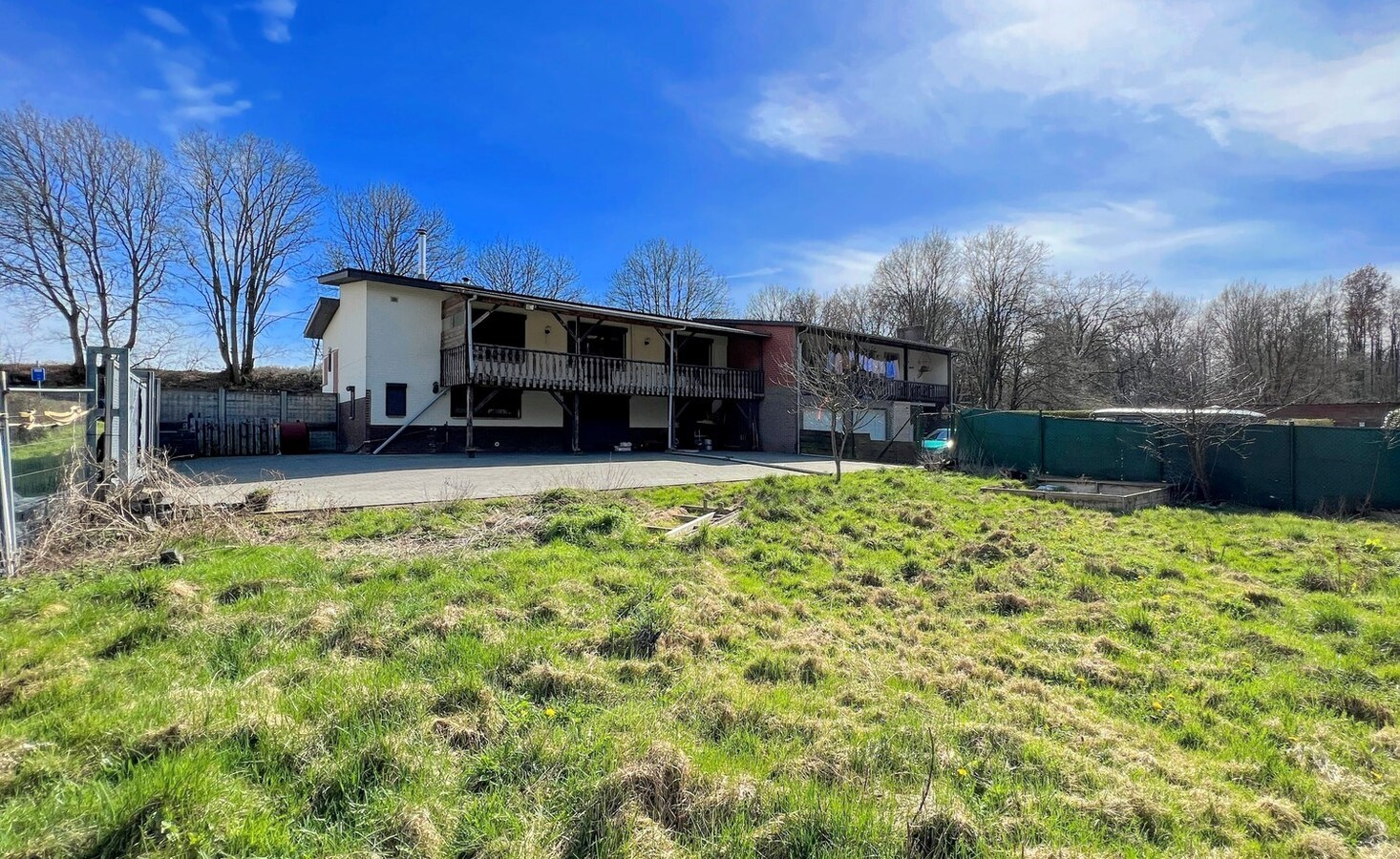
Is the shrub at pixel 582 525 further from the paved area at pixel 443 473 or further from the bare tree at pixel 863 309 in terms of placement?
the bare tree at pixel 863 309

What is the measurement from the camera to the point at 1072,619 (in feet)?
15.7

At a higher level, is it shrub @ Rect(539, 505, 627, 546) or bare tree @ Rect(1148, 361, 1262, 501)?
bare tree @ Rect(1148, 361, 1262, 501)

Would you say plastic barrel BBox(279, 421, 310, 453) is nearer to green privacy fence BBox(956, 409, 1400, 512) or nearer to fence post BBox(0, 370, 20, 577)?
fence post BBox(0, 370, 20, 577)

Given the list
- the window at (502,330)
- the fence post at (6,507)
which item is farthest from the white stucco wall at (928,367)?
the fence post at (6,507)

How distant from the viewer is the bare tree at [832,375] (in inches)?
630

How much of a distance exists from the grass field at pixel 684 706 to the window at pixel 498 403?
12771 mm

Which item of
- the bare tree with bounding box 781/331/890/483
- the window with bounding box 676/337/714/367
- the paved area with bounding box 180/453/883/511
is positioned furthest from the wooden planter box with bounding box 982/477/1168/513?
the window with bounding box 676/337/714/367

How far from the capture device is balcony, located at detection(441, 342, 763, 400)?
56.7 feet

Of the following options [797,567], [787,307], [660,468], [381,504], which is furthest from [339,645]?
[787,307]

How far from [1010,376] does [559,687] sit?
3932 centimetres

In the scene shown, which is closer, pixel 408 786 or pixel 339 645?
pixel 408 786

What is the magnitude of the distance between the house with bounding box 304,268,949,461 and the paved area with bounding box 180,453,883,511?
161cm

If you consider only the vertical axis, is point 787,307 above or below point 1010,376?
above

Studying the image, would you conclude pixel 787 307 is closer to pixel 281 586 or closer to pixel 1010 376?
pixel 1010 376
